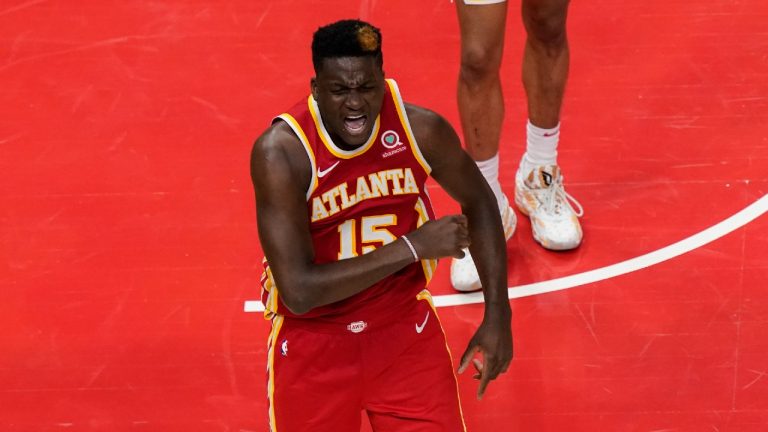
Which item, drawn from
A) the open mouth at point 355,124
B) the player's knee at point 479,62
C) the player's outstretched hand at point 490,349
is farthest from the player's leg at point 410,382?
the player's knee at point 479,62

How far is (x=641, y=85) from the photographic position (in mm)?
5520

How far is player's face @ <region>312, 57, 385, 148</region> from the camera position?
9.57 ft

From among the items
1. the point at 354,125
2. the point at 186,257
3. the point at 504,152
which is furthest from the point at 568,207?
the point at 354,125

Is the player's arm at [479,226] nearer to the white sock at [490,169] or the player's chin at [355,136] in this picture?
the player's chin at [355,136]

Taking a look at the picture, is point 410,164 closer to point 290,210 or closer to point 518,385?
point 290,210

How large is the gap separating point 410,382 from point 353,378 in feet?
0.52

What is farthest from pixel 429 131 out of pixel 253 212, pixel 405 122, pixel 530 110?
pixel 253 212

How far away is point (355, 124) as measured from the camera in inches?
118

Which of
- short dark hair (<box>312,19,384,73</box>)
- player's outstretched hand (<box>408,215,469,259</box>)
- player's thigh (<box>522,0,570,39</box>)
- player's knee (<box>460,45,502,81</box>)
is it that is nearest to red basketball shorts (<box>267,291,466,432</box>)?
player's outstretched hand (<box>408,215,469,259</box>)

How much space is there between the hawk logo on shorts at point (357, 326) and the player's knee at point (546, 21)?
1.73 meters

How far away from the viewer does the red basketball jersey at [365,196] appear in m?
3.09

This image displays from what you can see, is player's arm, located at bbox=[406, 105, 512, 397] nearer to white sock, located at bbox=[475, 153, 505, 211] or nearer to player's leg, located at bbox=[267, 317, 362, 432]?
player's leg, located at bbox=[267, 317, 362, 432]

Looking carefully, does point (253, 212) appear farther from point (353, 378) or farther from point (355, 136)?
point (355, 136)

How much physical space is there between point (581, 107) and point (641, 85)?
34 cm
